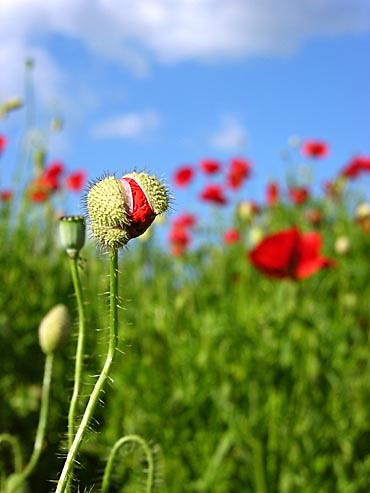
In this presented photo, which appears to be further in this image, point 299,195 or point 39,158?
point 299,195

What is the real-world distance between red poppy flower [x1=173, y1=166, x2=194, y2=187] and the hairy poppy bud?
3295 mm

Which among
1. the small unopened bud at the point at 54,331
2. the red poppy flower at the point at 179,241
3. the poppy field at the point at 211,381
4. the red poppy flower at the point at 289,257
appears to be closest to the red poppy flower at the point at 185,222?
the red poppy flower at the point at 179,241

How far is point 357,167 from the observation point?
13.2 feet

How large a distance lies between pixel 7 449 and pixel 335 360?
37.0 inches

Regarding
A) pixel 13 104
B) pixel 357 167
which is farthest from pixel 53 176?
pixel 357 167

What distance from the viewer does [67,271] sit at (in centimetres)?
265

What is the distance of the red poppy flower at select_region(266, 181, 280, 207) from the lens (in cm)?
408

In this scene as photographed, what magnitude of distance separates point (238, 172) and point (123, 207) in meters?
3.30

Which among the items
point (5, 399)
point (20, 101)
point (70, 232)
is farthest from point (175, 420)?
point (70, 232)

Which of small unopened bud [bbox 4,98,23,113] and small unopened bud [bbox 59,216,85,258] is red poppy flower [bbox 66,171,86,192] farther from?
small unopened bud [bbox 59,216,85,258]

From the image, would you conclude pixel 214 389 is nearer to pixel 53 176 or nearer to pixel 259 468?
pixel 259 468

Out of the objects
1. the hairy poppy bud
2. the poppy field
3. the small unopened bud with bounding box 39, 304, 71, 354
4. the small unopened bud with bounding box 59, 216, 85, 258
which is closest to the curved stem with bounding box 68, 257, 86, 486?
the small unopened bud with bounding box 59, 216, 85, 258

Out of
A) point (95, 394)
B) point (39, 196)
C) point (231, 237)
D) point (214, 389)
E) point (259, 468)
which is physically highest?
point (39, 196)

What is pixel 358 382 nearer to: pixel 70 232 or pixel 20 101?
pixel 20 101
